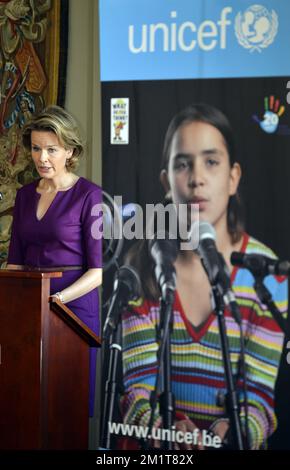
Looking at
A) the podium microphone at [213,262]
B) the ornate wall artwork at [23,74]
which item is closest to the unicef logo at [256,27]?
the podium microphone at [213,262]

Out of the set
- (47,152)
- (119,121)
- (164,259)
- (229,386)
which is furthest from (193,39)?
(229,386)

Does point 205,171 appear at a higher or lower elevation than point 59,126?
lower

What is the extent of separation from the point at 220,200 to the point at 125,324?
1.73ft

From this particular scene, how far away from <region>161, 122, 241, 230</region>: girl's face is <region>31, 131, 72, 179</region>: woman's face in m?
0.92

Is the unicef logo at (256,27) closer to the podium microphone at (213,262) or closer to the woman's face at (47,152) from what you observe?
the podium microphone at (213,262)

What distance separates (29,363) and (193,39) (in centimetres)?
123

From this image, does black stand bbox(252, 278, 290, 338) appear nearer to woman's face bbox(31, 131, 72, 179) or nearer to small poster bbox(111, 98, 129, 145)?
small poster bbox(111, 98, 129, 145)

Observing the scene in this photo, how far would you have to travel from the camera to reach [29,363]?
2.47 meters

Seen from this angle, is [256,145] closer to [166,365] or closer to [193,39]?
[193,39]

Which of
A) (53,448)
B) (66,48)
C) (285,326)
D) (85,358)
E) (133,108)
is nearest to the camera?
(285,326)

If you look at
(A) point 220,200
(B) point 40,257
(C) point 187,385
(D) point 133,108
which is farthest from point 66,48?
(C) point 187,385

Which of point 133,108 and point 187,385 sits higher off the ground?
point 133,108

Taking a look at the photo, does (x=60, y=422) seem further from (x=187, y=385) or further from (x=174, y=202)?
(x=174, y=202)

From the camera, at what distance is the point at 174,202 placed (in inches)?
90.1
